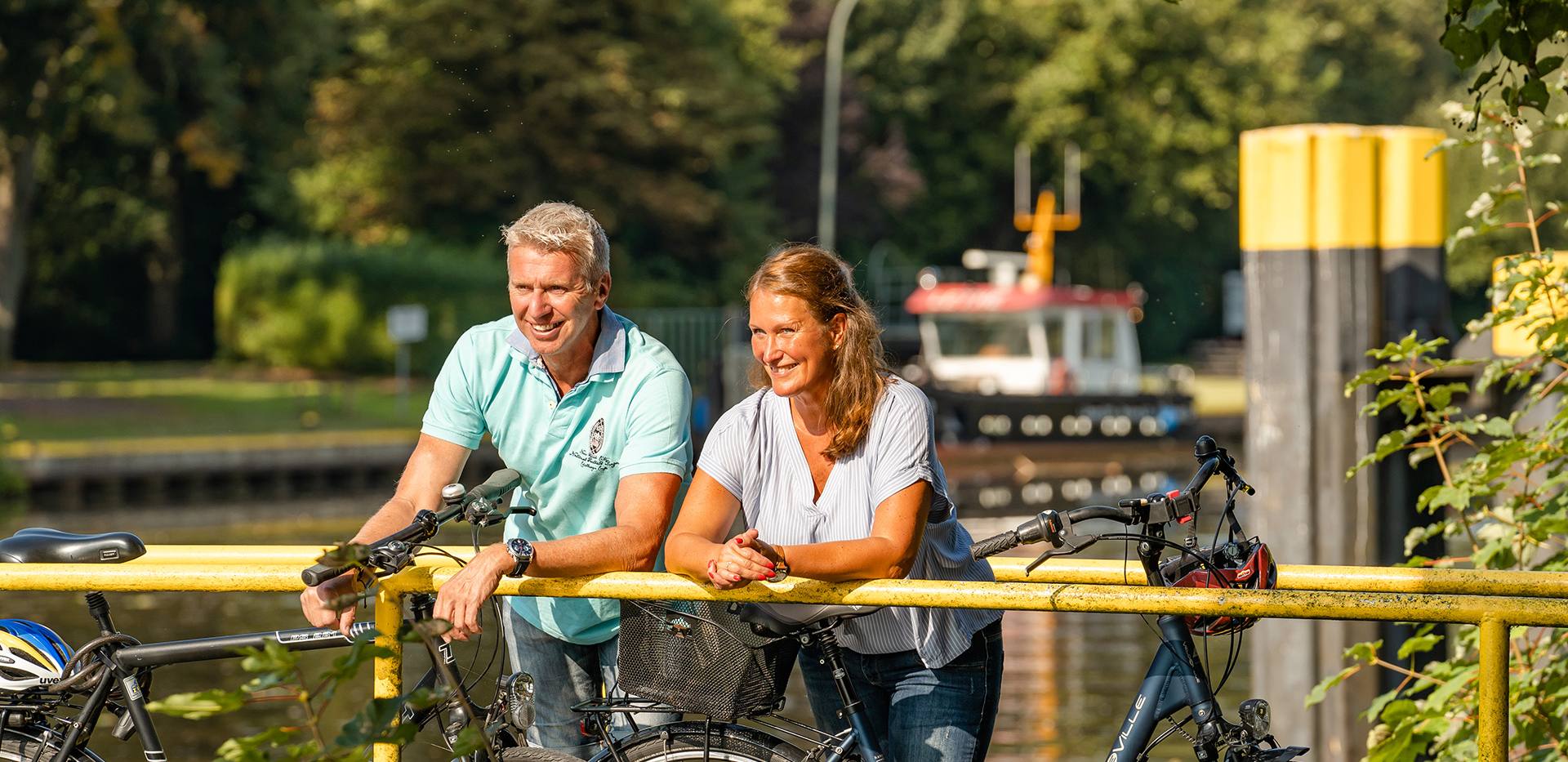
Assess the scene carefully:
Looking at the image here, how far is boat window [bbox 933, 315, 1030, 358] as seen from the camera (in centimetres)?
3172


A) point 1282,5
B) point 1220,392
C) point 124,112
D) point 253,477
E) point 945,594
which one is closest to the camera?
point 945,594

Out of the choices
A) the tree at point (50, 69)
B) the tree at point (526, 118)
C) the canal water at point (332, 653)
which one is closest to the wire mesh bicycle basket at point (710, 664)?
the canal water at point (332, 653)

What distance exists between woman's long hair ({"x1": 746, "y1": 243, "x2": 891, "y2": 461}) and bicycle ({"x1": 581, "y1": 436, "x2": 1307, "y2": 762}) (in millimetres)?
321

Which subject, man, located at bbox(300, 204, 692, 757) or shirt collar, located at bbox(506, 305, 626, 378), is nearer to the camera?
man, located at bbox(300, 204, 692, 757)

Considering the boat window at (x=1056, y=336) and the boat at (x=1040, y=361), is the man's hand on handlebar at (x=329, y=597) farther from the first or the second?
the boat window at (x=1056, y=336)

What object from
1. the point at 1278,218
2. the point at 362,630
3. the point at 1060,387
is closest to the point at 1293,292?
the point at 1278,218

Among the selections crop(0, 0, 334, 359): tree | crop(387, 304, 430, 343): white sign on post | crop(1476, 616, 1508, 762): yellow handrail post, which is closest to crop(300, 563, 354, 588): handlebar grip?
crop(1476, 616, 1508, 762): yellow handrail post

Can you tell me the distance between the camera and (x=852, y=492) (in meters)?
3.51

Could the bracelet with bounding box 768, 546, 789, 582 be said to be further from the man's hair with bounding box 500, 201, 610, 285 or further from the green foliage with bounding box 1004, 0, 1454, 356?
the green foliage with bounding box 1004, 0, 1454, 356

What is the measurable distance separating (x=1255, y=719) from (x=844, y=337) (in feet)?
3.33

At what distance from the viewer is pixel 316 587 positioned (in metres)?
3.45

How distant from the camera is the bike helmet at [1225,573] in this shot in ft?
11.3

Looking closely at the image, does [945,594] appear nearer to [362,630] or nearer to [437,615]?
[437,615]

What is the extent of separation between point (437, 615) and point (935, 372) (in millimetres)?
28618
